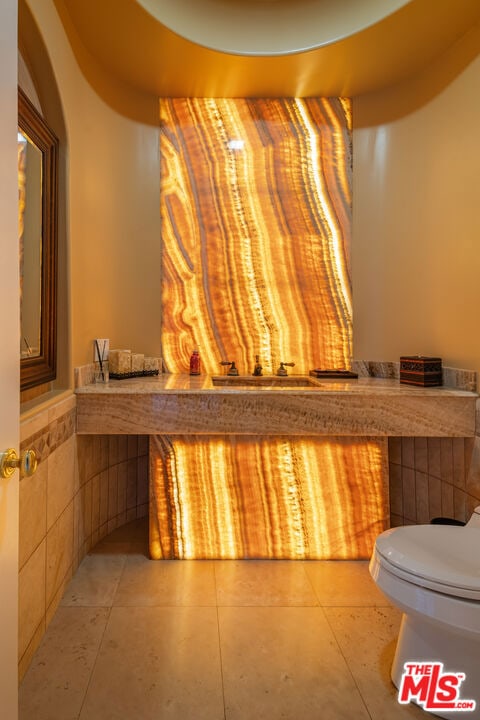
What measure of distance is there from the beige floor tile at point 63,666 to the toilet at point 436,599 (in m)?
0.94

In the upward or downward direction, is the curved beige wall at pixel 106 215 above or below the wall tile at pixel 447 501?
above

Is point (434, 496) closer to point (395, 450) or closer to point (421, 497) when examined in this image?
point (421, 497)

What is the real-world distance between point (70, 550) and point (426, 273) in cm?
207

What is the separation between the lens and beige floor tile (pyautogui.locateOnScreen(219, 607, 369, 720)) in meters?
1.25

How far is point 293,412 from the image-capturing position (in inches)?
73.0

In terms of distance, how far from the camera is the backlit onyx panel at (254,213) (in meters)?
2.54

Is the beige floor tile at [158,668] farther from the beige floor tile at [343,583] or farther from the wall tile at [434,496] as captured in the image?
the wall tile at [434,496]

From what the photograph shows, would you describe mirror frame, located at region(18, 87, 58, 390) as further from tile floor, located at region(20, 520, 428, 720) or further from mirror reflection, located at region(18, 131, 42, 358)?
tile floor, located at region(20, 520, 428, 720)

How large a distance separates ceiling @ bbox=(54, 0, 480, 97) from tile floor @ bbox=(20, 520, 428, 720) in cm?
235

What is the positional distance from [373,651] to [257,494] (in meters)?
0.77

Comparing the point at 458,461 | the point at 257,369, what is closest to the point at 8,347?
the point at 257,369

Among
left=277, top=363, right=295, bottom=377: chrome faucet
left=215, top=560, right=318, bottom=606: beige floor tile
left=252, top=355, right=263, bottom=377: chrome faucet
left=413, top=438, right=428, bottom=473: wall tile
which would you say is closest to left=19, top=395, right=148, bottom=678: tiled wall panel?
left=215, top=560, right=318, bottom=606: beige floor tile

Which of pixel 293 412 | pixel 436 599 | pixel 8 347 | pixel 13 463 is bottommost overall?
pixel 436 599

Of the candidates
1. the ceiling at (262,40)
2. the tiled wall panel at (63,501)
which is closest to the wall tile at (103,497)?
the tiled wall panel at (63,501)
